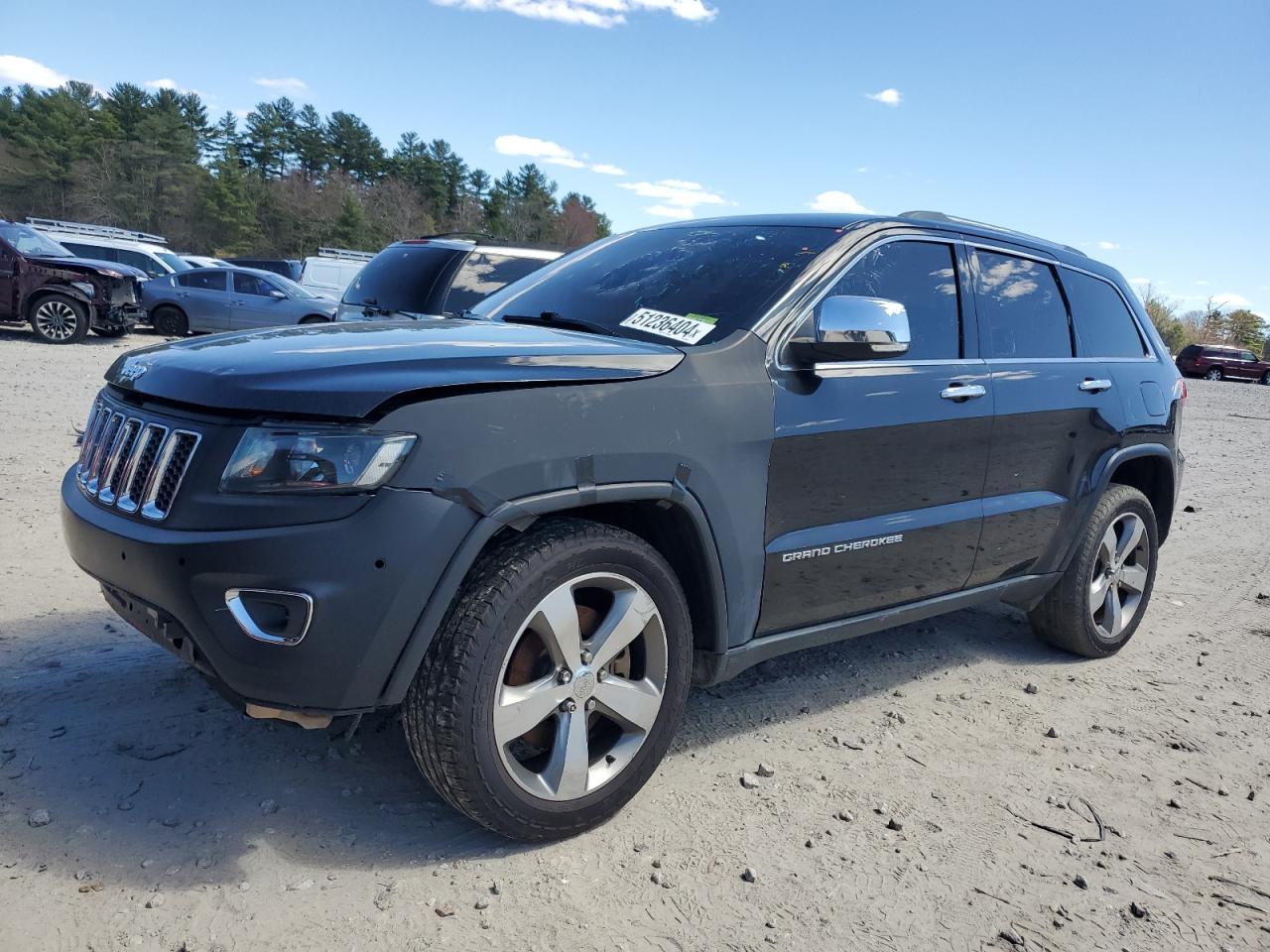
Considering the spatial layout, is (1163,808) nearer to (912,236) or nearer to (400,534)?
(912,236)

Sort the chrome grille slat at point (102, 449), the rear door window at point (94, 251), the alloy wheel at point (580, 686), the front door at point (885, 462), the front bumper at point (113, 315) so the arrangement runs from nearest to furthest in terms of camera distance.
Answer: the alloy wheel at point (580, 686)
the chrome grille slat at point (102, 449)
the front door at point (885, 462)
the front bumper at point (113, 315)
the rear door window at point (94, 251)

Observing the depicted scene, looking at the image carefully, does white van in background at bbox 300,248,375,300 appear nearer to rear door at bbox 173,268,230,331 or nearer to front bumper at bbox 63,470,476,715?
rear door at bbox 173,268,230,331

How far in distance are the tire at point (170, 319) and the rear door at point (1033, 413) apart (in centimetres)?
1765

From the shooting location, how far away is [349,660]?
236 cm

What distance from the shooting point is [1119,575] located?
4.70 metres

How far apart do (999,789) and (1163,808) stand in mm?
527

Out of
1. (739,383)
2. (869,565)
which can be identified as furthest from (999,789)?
(739,383)

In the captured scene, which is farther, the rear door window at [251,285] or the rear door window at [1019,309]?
the rear door window at [251,285]

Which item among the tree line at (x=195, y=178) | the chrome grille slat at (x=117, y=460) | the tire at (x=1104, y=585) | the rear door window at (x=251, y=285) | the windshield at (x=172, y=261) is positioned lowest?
the tire at (x=1104, y=585)

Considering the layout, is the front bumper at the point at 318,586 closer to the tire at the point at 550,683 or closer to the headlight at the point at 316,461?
the headlight at the point at 316,461

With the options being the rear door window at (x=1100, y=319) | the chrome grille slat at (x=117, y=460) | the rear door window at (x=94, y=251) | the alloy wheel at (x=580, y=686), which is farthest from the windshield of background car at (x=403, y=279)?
the rear door window at (x=94, y=251)

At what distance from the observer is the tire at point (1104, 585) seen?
14.6 ft

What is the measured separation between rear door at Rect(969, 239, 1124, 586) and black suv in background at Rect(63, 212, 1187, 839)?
2 cm

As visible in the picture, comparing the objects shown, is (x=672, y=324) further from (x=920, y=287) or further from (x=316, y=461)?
(x=316, y=461)
